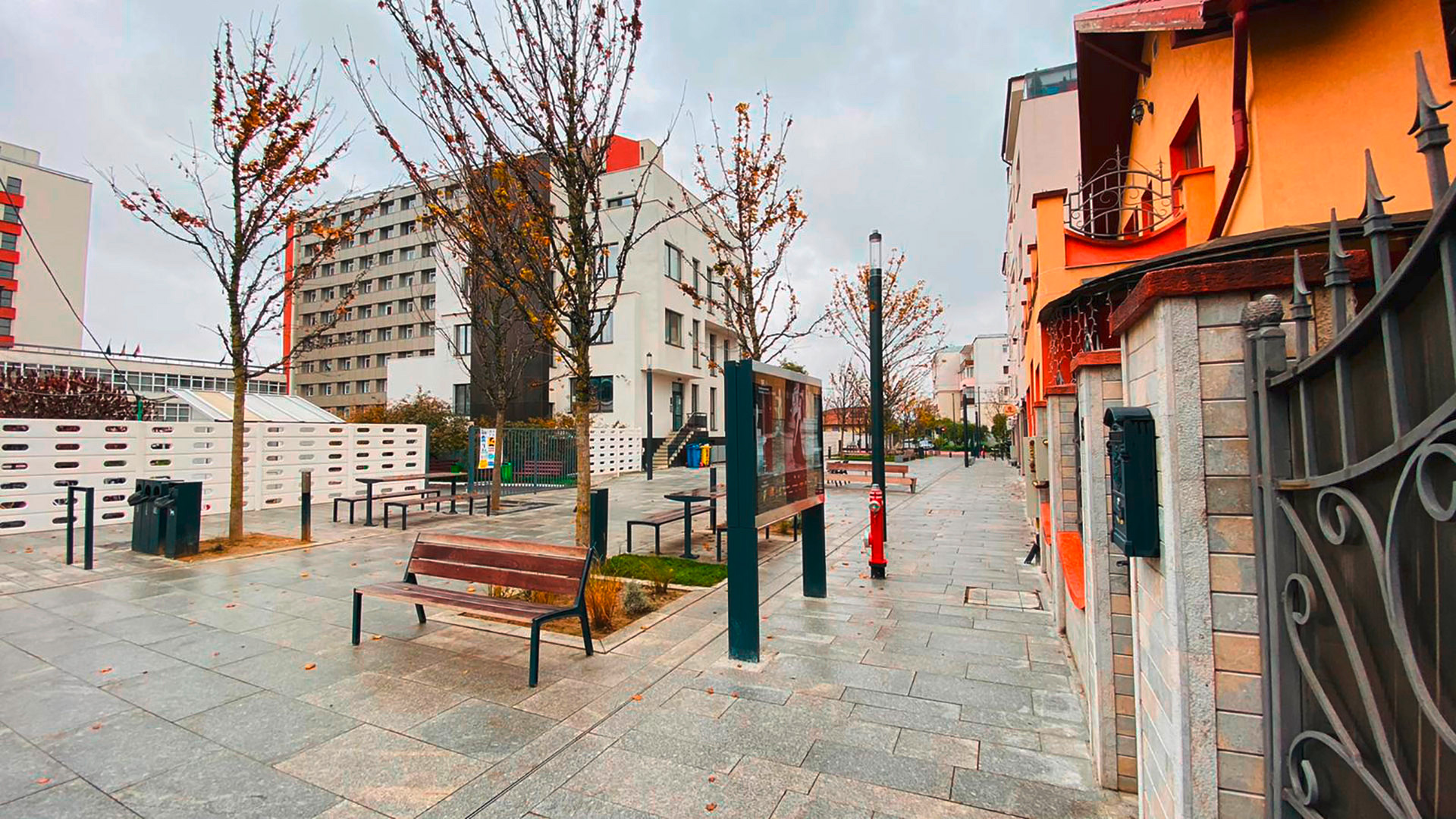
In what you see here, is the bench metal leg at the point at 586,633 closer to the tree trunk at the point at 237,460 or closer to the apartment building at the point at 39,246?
the tree trunk at the point at 237,460

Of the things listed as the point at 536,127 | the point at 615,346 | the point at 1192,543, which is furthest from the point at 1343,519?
the point at 615,346

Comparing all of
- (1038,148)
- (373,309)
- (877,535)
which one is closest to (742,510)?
(877,535)

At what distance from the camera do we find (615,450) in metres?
27.2

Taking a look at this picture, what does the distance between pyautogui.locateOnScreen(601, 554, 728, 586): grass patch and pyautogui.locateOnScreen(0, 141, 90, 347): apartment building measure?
5942cm

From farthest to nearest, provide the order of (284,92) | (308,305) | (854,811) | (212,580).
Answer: (308,305) → (284,92) → (212,580) → (854,811)

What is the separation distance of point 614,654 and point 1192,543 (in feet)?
13.7

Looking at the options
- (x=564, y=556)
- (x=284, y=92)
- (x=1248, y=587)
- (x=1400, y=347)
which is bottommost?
(x=564, y=556)

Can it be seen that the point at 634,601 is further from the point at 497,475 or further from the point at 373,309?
the point at 373,309

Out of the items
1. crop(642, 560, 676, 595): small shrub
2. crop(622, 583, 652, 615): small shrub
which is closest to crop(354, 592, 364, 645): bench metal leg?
crop(622, 583, 652, 615): small shrub

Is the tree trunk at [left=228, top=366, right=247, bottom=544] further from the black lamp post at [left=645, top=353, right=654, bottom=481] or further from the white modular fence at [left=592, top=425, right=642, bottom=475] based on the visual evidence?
the black lamp post at [left=645, top=353, right=654, bottom=481]

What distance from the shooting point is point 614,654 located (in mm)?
5055

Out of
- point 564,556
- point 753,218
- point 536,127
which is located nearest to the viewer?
point 564,556

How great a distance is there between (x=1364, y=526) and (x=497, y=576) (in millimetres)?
5091

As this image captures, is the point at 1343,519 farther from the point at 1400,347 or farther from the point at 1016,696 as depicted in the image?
the point at 1016,696
